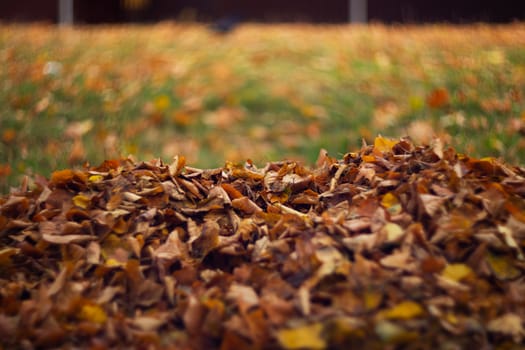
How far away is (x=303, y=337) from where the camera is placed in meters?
1.75

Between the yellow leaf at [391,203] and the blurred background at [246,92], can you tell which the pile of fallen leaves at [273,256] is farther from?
the blurred background at [246,92]

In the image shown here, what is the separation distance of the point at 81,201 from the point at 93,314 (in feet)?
2.18

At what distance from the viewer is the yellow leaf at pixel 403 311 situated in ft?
5.91

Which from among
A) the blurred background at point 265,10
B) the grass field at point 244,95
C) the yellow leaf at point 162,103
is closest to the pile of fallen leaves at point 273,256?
the grass field at point 244,95

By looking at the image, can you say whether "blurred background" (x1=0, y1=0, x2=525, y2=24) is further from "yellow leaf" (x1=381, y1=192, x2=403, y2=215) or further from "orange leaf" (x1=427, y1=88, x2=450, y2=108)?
"yellow leaf" (x1=381, y1=192, x2=403, y2=215)

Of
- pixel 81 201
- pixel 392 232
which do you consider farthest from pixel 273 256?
pixel 81 201

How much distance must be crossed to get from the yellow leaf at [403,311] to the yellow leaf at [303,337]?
0.65ft

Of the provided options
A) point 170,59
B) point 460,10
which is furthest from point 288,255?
point 460,10

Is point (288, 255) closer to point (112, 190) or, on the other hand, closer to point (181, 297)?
point (181, 297)

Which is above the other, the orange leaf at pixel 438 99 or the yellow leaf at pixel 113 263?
the orange leaf at pixel 438 99

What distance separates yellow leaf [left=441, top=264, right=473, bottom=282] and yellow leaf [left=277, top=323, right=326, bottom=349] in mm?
492

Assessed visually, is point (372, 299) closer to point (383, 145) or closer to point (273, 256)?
point (273, 256)

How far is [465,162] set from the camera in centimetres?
259

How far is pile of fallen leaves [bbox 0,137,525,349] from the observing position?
1854mm
